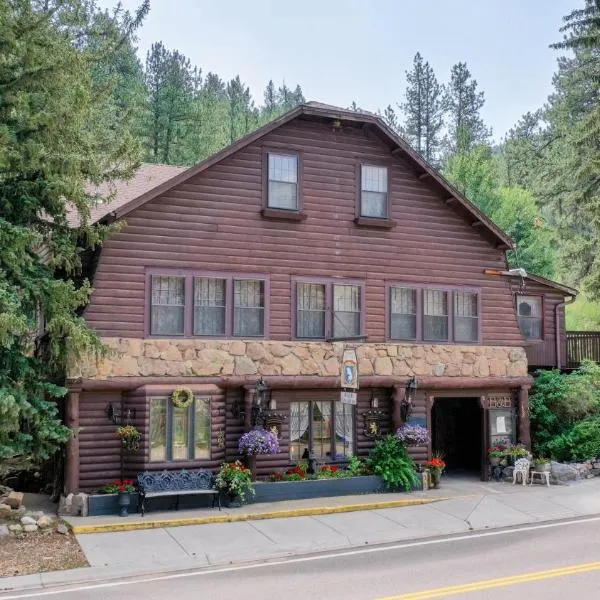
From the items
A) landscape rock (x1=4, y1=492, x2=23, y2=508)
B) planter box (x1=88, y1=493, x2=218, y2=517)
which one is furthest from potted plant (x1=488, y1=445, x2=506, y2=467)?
landscape rock (x1=4, y1=492, x2=23, y2=508)

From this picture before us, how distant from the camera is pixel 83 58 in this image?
14.4 meters

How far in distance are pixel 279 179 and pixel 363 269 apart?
3139mm

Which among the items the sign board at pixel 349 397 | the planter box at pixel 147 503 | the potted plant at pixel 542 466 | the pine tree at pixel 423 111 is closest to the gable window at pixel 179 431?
the planter box at pixel 147 503

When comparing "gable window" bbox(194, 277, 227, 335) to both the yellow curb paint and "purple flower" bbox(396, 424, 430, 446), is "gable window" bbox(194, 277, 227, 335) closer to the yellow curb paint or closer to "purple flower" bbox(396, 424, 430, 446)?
"purple flower" bbox(396, 424, 430, 446)

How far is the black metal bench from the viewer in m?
15.7

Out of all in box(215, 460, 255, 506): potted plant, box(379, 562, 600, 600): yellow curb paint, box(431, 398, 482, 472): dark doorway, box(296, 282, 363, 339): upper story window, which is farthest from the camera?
box(431, 398, 482, 472): dark doorway

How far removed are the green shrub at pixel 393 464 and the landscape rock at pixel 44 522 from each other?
7.69 metres

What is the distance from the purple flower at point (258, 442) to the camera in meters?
16.9

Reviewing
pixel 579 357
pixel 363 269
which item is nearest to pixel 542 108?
pixel 579 357

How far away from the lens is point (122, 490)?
15539mm

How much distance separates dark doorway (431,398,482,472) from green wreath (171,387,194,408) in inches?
344

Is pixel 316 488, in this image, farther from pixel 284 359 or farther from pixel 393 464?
pixel 284 359

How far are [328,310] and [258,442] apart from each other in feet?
12.7

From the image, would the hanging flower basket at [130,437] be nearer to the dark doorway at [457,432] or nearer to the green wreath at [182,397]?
the green wreath at [182,397]
